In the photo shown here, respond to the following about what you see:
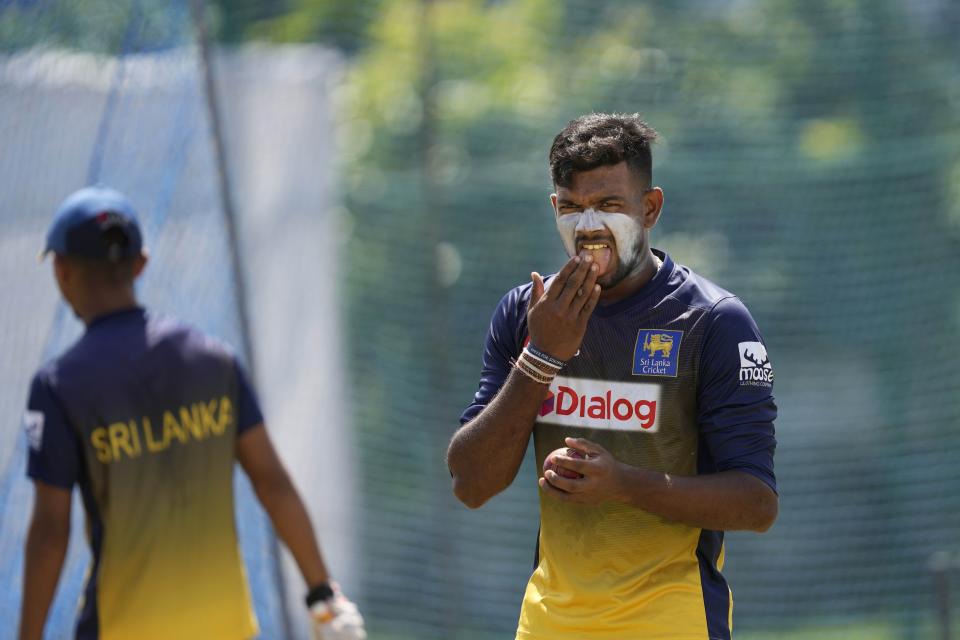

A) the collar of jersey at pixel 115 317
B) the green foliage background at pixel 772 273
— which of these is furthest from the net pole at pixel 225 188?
the collar of jersey at pixel 115 317

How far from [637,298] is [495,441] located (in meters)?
0.45

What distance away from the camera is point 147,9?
19.0 feet

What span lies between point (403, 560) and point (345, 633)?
4.24m

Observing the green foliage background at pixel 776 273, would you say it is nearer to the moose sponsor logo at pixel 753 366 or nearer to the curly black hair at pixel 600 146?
the curly black hair at pixel 600 146

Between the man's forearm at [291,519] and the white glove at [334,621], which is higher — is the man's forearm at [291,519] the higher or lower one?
the higher one

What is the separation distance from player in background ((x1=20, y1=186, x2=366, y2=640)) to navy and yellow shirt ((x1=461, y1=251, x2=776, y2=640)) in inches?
37.2

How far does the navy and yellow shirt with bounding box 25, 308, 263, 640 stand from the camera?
3.46 meters

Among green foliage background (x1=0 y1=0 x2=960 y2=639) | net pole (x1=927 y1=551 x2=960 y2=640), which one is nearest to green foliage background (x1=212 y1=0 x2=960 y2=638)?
green foliage background (x1=0 y1=0 x2=960 y2=639)

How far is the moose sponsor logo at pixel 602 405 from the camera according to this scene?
292 centimetres

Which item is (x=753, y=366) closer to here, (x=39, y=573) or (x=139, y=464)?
(x=139, y=464)

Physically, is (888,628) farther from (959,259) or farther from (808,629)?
(959,259)

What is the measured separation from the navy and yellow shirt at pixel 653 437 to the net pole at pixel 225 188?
3203 mm

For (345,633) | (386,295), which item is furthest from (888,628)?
(345,633)

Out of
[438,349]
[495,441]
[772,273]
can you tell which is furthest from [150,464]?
[772,273]
